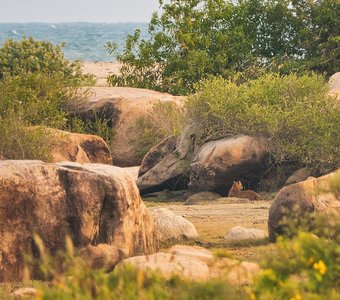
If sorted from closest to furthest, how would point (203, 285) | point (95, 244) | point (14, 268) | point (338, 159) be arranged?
point (203, 285) < point (14, 268) < point (95, 244) < point (338, 159)

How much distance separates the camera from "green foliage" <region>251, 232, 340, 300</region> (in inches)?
266

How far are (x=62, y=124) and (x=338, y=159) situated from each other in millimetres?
7521

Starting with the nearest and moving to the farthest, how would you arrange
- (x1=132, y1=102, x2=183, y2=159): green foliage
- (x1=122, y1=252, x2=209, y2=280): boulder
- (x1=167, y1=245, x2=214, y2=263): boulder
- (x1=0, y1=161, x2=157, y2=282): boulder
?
(x1=122, y1=252, x2=209, y2=280): boulder → (x1=167, y1=245, x2=214, y2=263): boulder → (x1=0, y1=161, x2=157, y2=282): boulder → (x1=132, y1=102, x2=183, y2=159): green foliage

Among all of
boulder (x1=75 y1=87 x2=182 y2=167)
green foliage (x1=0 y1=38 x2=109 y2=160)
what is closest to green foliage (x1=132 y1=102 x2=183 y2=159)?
boulder (x1=75 y1=87 x2=182 y2=167)

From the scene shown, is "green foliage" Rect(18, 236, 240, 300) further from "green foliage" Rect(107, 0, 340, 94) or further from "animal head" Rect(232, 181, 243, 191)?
"green foliage" Rect(107, 0, 340, 94)

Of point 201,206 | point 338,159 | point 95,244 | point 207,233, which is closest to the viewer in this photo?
point 95,244

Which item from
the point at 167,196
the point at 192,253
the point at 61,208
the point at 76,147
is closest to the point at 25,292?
the point at 192,253

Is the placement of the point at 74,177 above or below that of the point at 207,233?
above

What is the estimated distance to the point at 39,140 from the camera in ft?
74.3

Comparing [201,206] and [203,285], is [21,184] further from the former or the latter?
[201,206]

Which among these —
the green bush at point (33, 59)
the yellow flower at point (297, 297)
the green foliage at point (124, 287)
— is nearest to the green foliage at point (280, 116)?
the green bush at point (33, 59)

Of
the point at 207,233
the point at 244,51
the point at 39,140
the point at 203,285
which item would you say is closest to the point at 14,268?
the point at 207,233

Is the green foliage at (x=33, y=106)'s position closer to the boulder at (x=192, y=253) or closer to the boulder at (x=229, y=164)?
the boulder at (x=229, y=164)

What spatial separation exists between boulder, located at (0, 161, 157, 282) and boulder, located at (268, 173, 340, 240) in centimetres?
224
